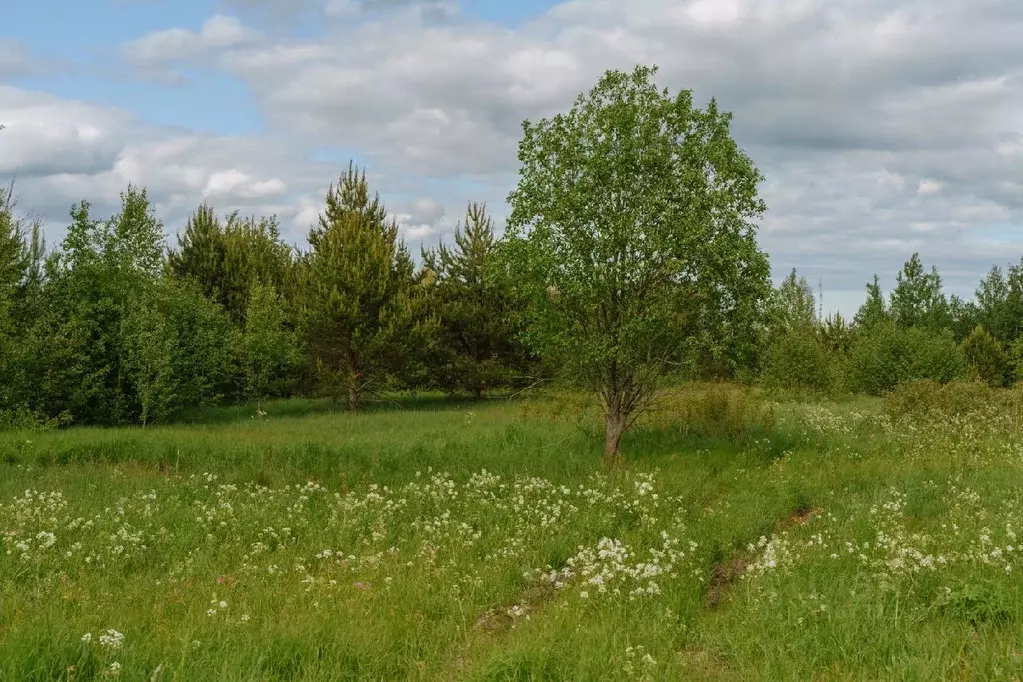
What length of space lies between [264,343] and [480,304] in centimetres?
1101

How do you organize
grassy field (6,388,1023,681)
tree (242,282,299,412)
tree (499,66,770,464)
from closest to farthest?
grassy field (6,388,1023,681), tree (499,66,770,464), tree (242,282,299,412)

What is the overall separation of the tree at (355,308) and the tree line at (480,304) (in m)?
0.12

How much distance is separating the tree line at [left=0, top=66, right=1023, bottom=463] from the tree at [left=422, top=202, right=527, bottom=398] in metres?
0.11

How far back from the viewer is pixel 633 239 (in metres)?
15.7

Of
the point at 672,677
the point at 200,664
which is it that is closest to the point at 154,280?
the point at 200,664

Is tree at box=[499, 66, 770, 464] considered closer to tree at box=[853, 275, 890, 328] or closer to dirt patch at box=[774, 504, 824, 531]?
dirt patch at box=[774, 504, 824, 531]

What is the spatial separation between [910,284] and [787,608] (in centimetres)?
6505

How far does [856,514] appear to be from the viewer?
36.9 ft

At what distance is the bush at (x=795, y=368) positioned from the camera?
38.7m

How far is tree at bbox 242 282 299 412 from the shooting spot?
32344 mm

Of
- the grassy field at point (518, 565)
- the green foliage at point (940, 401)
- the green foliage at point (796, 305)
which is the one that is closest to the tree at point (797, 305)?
the green foliage at point (796, 305)

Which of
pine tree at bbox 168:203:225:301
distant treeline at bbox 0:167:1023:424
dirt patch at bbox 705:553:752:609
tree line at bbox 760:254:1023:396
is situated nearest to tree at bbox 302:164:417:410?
distant treeline at bbox 0:167:1023:424

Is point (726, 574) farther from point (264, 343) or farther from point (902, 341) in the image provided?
point (902, 341)

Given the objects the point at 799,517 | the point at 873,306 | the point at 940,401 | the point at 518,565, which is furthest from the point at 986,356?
the point at 518,565
